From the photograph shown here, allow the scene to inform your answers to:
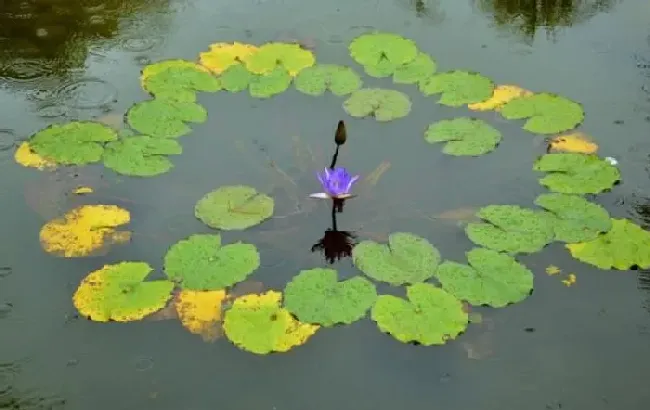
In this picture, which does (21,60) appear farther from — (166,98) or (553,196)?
(553,196)

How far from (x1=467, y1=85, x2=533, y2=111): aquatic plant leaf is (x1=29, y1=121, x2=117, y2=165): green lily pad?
1469 mm

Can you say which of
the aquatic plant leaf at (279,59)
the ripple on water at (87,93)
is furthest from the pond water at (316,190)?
the aquatic plant leaf at (279,59)

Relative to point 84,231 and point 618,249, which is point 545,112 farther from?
point 84,231

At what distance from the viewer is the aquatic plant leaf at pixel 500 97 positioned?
3527 mm

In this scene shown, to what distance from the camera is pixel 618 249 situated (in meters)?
2.87

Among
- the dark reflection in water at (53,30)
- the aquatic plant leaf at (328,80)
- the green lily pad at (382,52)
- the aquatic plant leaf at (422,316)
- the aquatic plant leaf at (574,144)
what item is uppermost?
the dark reflection in water at (53,30)

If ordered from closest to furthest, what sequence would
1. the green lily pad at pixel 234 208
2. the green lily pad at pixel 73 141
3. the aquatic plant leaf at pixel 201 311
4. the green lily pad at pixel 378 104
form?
the aquatic plant leaf at pixel 201 311 → the green lily pad at pixel 234 208 → the green lily pad at pixel 73 141 → the green lily pad at pixel 378 104

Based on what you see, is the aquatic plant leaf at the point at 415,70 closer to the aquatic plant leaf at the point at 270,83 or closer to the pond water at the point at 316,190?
the pond water at the point at 316,190

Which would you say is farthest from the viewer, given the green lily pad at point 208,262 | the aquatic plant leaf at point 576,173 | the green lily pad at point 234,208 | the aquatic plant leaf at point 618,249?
the aquatic plant leaf at point 576,173

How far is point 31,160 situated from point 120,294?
85 cm

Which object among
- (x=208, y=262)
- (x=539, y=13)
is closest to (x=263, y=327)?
(x=208, y=262)

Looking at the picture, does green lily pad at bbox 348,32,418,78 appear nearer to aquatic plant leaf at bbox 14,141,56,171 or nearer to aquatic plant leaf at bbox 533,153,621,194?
aquatic plant leaf at bbox 533,153,621,194

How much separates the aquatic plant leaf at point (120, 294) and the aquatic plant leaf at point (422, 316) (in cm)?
68

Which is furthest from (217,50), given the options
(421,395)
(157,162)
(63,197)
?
(421,395)
